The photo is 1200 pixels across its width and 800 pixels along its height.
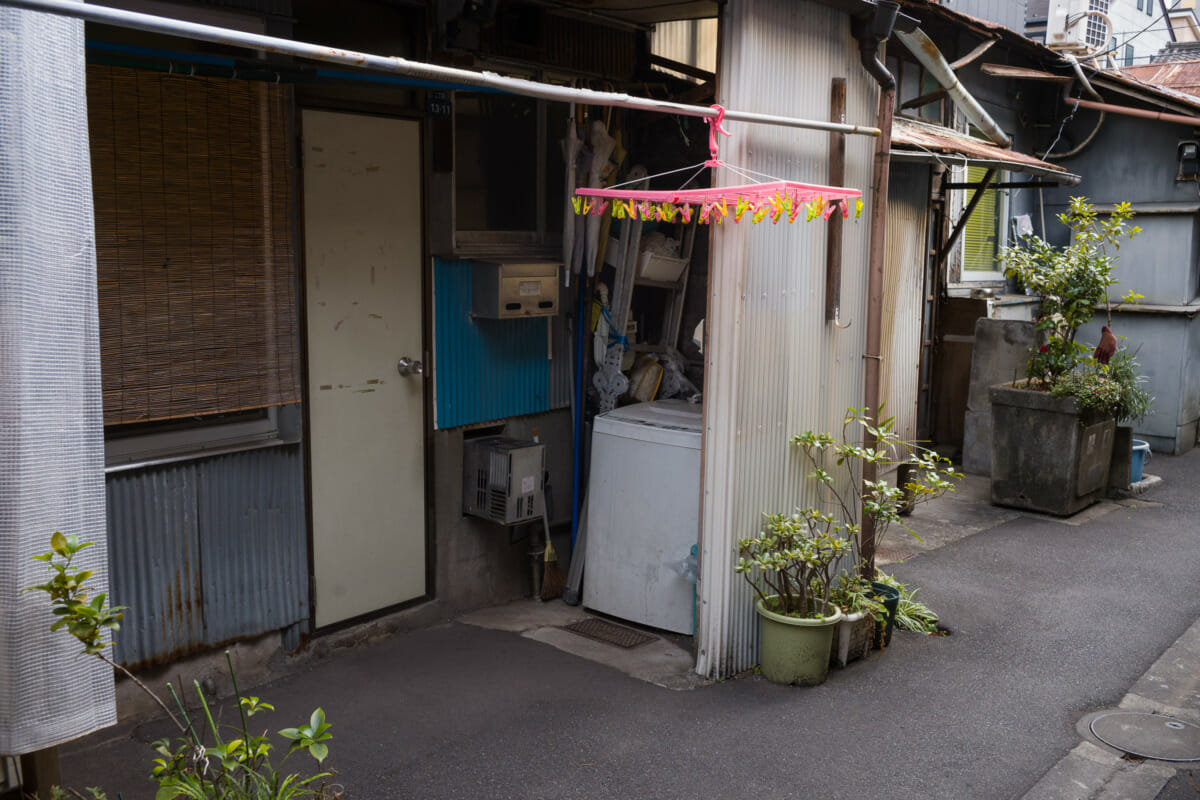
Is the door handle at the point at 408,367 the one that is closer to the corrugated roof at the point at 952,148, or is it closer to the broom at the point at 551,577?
the broom at the point at 551,577

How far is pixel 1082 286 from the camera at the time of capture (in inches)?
373

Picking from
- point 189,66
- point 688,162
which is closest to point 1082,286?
point 688,162

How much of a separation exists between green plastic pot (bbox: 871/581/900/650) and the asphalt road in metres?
0.13

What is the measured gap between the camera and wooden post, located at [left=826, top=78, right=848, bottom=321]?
6.43 meters

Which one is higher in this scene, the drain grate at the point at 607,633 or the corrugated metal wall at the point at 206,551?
the corrugated metal wall at the point at 206,551

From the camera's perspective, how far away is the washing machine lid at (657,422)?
6.51 m

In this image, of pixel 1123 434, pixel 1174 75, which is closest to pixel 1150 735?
pixel 1123 434

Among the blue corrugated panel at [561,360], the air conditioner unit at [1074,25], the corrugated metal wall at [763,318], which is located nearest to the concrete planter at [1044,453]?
the corrugated metal wall at [763,318]

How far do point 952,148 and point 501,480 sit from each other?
4.72m

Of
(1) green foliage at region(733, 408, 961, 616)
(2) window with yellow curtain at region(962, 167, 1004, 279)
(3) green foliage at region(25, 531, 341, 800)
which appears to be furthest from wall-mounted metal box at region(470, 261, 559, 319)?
(2) window with yellow curtain at region(962, 167, 1004, 279)

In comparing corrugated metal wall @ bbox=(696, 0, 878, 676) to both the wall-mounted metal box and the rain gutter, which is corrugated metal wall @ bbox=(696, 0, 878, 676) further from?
the rain gutter

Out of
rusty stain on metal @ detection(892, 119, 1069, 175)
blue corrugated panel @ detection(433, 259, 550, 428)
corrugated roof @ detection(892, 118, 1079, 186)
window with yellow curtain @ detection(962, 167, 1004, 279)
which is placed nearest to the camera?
blue corrugated panel @ detection(433, 259, 550, 428)

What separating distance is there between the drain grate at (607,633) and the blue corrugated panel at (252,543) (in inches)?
72.8

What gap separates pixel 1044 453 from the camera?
9914 mm
